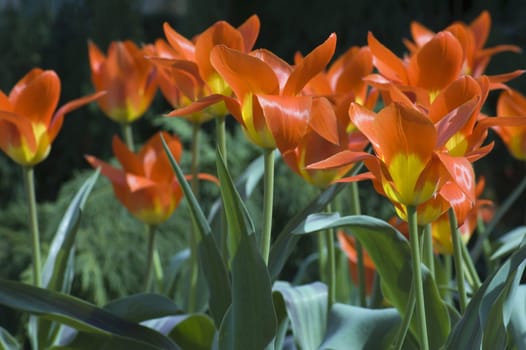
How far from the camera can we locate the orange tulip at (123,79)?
4.48ft

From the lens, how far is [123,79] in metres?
1.38

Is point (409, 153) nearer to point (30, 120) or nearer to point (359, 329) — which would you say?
point (359, 329)

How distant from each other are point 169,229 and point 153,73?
71 centimetres

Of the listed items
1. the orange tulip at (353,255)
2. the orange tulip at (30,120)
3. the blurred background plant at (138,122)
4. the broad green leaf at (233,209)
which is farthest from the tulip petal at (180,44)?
the blurred background plant at (138,122)

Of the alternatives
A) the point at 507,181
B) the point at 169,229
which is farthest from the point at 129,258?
the point at 507,181

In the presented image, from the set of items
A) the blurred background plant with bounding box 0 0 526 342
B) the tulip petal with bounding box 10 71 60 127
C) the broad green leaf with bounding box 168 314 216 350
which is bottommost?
the blurred background plant with bounding box 0 0 526 342

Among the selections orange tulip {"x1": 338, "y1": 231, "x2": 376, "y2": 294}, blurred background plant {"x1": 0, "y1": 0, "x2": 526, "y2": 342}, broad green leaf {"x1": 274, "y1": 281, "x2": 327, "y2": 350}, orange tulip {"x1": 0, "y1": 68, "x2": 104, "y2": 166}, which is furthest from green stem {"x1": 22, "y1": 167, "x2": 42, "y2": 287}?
blurred background plant {"x1": 0, "y1": 0, "x2": 526, "y2": 342}

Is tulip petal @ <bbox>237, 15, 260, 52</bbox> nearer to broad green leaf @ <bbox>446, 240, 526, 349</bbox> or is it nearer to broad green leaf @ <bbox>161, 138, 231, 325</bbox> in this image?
broad green leaf @ <bbox>161, 138, 231, 325</bbox>

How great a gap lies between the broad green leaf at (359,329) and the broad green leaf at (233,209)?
0.55 ft

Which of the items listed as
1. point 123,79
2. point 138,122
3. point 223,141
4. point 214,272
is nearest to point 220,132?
point 223,141

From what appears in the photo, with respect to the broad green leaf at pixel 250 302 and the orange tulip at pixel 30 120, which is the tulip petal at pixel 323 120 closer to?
the broad green leaf at pixel 250 302

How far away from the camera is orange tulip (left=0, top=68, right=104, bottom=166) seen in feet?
3.42

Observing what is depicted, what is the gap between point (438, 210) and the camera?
2.85 feet

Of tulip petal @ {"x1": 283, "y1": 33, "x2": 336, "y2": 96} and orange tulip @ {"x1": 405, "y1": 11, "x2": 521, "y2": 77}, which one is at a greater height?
tulip petal @ {"x1": 283, "y1": 33, "x2": 336, "y2": 96}
